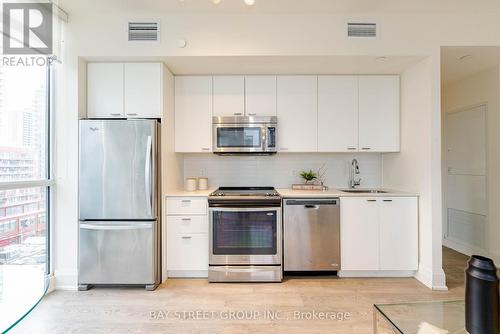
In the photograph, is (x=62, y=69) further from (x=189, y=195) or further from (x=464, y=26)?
(x=464, y=26)

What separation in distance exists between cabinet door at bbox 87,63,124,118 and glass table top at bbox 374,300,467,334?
3028 millimetres

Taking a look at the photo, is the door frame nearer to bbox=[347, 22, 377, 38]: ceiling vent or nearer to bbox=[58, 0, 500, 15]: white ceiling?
bbox=[58, 0, 500, 15]: white ceiling

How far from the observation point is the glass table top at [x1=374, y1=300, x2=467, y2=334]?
1504mm

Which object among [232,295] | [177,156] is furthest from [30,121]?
[232,295]

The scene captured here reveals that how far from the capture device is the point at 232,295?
2779 mm

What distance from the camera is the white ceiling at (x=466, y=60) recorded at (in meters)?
2.96

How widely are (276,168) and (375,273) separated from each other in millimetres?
1745

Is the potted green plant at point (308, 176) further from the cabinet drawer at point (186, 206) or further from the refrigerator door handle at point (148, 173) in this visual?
the refrigerator door handle at point (148, 173)

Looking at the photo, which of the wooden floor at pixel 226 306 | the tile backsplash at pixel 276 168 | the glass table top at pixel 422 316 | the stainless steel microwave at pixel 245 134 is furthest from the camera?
the tile backsplash at pixel 276 168

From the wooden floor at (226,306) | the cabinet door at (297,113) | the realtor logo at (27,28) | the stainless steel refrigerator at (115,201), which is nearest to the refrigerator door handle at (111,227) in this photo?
the stainless steel refrigerator at (115,201)

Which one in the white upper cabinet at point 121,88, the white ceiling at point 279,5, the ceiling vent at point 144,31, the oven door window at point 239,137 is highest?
the white ceiling at point 279,5

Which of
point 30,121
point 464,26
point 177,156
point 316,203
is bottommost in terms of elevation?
point 316,203

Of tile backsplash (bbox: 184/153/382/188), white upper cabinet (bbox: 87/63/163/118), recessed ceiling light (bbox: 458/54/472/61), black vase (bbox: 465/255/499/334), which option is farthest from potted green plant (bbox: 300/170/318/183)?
black vase (bbox: 465/255/499/334)

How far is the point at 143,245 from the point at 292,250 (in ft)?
5.23
